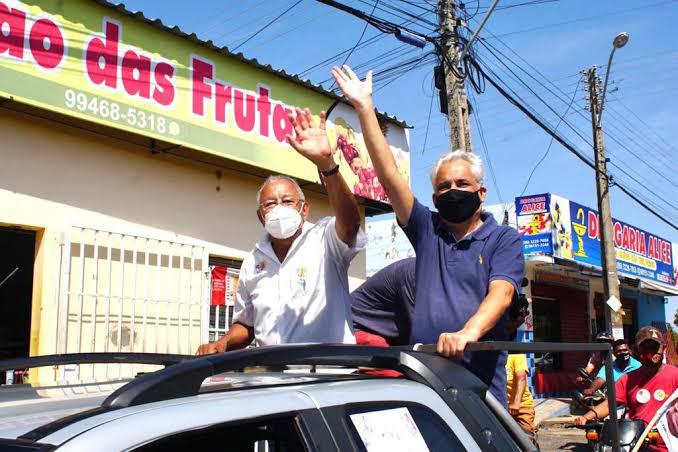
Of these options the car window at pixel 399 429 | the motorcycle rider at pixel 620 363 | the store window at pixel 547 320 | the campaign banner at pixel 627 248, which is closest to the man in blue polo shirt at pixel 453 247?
the car window at pixel 399 429

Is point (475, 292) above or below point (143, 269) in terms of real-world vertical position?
below

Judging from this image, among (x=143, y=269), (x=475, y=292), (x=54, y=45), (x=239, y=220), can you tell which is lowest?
(x=475, y=292)

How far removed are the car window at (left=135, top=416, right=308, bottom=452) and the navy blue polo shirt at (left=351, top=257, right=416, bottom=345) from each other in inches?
61.9

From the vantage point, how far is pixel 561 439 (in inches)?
447

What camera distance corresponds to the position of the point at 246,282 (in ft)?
10.7

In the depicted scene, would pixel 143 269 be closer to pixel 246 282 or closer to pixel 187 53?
pixel 187 53

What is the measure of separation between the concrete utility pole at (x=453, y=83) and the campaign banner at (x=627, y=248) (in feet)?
23.2

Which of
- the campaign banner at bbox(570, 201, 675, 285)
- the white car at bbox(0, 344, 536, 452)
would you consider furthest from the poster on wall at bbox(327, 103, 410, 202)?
the campaign banner at bbox(570, 201, 675, 285)

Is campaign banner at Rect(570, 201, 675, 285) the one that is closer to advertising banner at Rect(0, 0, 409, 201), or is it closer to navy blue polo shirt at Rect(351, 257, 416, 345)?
advertising banner at Rect(0, 0, 409, 201)

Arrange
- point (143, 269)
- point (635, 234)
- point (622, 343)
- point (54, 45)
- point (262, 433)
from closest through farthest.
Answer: point (262, 433)
point (54, 45)
point (143, 269)
point (622, 343)
point (635, 234)

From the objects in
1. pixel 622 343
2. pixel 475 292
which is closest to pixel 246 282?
pixel 475 292

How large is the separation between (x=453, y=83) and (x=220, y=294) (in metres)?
4.56

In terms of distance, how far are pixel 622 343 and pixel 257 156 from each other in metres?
4.28

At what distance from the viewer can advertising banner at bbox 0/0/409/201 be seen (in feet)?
18.7
